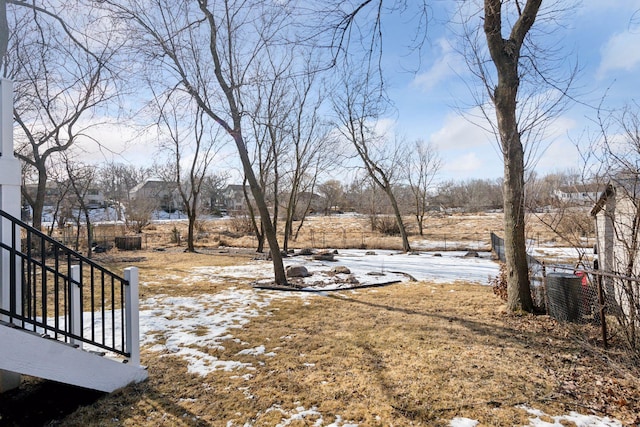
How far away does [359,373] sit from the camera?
11.3 feet

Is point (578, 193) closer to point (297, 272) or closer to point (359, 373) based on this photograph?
point (359, 373)

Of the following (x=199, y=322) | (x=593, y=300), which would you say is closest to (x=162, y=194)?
(x=199, y=322)

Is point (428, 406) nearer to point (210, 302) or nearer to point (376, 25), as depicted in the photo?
point (376, 25)

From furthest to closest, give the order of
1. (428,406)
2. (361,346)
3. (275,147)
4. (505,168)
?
1. (275,147)
2. (505,168)
3. (361,346)
4. (428,406)

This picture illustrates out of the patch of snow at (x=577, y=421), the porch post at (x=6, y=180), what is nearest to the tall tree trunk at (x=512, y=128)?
the patch of snow at (x=577, y=421)

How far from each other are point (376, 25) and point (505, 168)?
2943 millimetres

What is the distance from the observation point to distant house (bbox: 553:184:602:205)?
3.84 meters

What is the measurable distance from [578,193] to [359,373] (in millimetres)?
3474

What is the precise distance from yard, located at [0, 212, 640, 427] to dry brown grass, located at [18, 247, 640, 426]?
0.05 feet

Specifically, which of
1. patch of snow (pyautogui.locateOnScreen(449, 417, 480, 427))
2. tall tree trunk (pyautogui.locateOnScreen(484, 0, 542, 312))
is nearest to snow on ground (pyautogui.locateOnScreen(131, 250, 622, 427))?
patch of snow (pyautogui.locateOnScreen(449, 417, 480, 427))

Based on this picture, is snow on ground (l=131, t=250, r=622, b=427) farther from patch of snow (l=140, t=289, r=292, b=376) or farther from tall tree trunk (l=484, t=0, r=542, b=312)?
tall tree trunk (l=484, t=0, r=542, b=312)

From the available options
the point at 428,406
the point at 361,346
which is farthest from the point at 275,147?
the point at 428,406

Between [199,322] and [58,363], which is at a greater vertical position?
[58,363]

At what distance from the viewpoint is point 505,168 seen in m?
5.27
